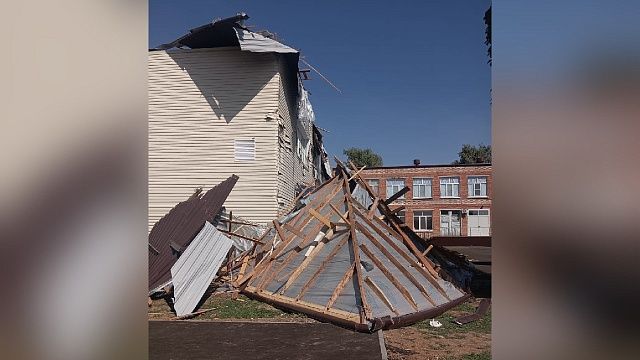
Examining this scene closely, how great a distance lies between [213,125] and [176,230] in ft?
17.6

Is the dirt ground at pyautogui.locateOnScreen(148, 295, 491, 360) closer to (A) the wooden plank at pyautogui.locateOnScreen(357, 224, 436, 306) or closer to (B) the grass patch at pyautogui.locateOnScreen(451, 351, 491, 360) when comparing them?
(B) the grass patch at pyautogui.locateOnScreen(451, 351, 491, 360)

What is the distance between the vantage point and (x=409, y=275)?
409 inches

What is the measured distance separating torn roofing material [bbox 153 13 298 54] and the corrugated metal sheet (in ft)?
24.2

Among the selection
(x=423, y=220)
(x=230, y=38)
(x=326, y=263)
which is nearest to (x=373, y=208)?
(x=326, y=263)

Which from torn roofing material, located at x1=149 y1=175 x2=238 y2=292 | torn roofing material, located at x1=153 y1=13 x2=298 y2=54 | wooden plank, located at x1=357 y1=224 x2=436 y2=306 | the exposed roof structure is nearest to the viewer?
the exposed roof structure

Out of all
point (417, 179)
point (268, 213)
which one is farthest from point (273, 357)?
point (417, 179)

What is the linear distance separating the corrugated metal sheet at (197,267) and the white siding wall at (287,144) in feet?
16.8

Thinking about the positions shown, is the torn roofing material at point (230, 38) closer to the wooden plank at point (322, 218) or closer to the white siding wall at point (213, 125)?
the white siding wall at point (213, 125)

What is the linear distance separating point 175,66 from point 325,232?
32.8 ft

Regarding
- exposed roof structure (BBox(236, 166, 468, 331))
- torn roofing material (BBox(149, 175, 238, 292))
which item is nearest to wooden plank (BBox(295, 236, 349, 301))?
exposed roof structure (BBox(236, 166, 468, 331))

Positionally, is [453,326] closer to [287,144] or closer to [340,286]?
[340,286]

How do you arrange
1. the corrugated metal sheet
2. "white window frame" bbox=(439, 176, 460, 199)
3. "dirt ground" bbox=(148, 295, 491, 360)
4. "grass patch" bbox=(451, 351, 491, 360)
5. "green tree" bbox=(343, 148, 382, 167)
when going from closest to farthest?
"grass patch" bbox=(451, 351, 491, 360) → "dirt ground" bbox=(148, 295, 491, 360) → the corrugated metal sheet → "white window frame" bbox=(439, 176, 460, 199) → "green tree" bbox=(343, 148, 382, 167)

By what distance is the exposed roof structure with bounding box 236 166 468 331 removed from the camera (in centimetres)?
934
